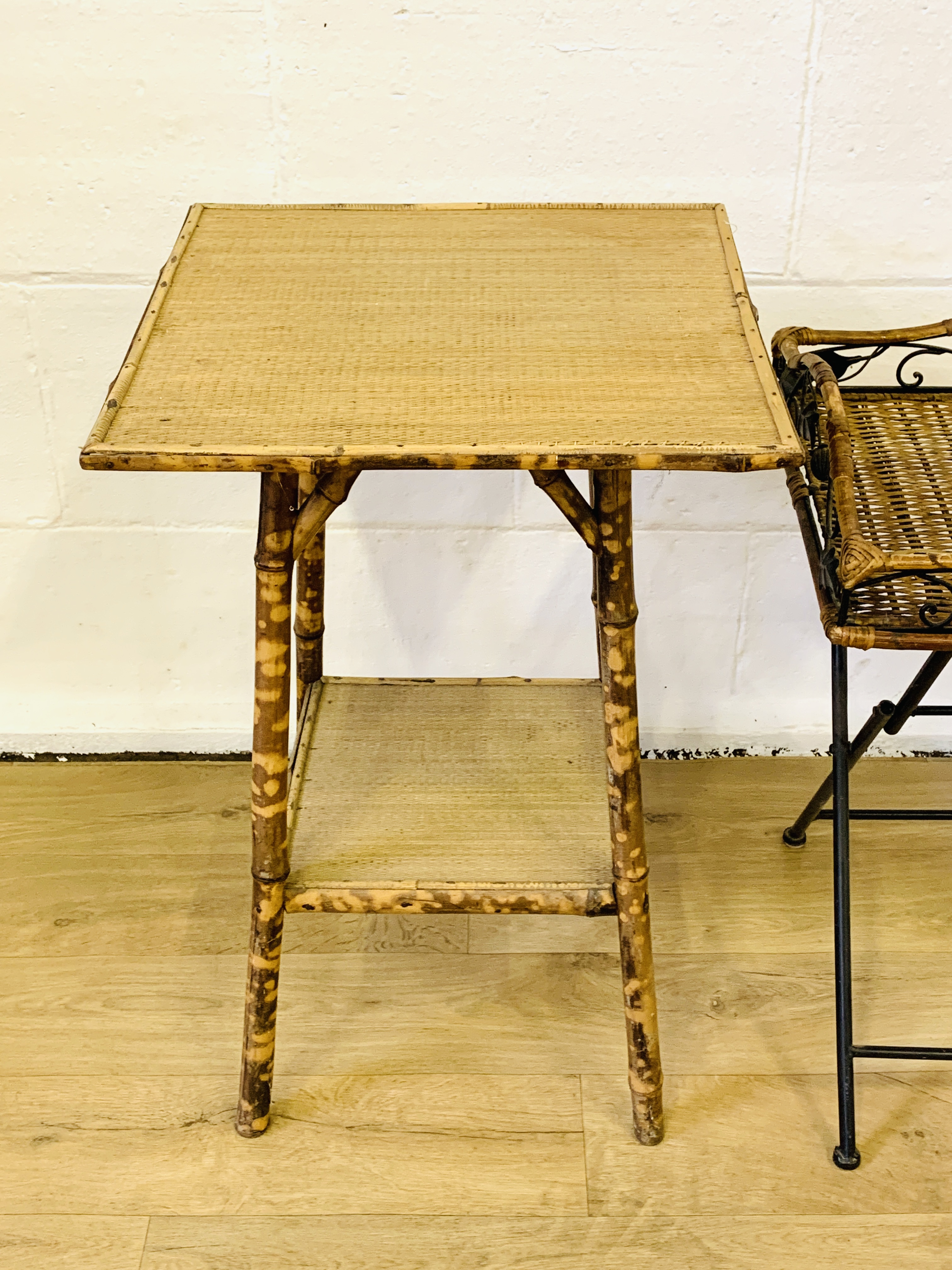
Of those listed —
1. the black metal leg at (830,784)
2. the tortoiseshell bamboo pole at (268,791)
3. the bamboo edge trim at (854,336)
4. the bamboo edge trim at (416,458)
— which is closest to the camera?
the bamboo edge trim at (416,458)

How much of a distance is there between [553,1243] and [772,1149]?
0.28 metres

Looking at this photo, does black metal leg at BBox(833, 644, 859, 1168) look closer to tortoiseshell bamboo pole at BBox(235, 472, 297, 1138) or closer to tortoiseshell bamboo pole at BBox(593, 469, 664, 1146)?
tortoiseshell bamboo pole at BBox(593, 469, 664, 1146)

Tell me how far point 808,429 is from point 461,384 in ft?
1.57

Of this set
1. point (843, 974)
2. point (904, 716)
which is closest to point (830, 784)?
point (904, 716)

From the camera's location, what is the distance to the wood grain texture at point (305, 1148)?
4.24 feet

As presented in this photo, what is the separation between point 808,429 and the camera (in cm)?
130

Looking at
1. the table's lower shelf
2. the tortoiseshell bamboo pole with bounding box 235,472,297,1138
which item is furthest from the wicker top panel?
the tortoiseshell bamboo pole with bounding box 235,472,297,1138

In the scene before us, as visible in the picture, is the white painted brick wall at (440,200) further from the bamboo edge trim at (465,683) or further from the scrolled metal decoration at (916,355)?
the bamboo edge trim at (465,683)

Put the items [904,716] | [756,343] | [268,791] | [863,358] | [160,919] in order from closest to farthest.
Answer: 1. [756,343]
2. [268,791]
3. [863,358]
4. [904,716]
5. [160,919]

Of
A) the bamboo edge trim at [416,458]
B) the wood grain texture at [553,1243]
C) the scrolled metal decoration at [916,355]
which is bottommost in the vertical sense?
the wood grain texture at [553,1243]

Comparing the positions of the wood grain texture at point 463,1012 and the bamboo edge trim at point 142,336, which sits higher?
the bamboo edge trim at point 142,336

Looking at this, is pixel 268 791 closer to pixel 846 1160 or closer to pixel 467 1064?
pixel 467 1064

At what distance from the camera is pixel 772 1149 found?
52.7 inches

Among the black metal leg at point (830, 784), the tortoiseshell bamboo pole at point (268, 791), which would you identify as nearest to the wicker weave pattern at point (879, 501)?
the black metal leg at point (830, 784)
